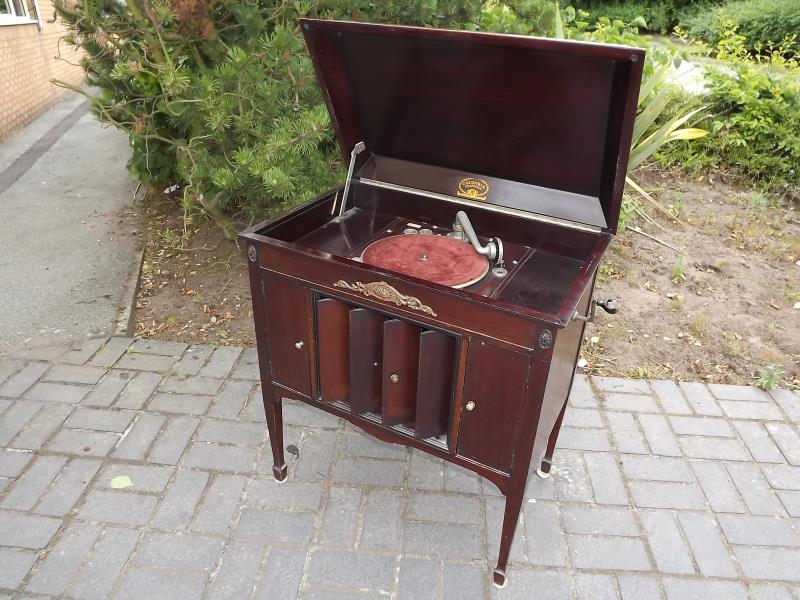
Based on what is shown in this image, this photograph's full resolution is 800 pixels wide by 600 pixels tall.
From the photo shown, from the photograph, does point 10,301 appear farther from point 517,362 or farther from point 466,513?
point 517,362

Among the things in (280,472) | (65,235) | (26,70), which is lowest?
(65,235)

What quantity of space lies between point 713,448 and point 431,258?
65.7 inches

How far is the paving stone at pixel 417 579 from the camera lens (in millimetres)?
1933

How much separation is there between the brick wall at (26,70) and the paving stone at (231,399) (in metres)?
4.88

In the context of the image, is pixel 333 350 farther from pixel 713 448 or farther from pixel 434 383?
pixel 713 448

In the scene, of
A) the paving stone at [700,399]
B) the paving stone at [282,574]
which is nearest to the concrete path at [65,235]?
the paving stone at [282,574]

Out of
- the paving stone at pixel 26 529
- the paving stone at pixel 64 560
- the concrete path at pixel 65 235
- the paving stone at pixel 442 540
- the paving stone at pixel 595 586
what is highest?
the paving stone at pixel 595 586

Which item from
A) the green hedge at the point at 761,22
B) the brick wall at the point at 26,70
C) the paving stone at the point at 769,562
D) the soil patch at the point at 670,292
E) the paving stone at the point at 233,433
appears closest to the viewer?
the paving stone at the point at 769,562

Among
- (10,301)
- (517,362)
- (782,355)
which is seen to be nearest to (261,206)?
(10,301)

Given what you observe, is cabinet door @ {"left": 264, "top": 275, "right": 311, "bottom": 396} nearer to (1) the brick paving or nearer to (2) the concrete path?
(1) the brick paving

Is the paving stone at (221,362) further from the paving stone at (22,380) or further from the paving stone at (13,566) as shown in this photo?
the paving stone at (13,566)

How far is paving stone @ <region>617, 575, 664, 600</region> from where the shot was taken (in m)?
1.95

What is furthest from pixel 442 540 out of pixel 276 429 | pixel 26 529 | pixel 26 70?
pixel 26 70

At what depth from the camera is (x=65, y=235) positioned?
4.38 meters
